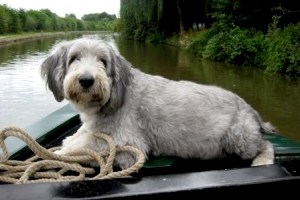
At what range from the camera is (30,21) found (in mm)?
64438

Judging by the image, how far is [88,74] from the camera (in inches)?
107

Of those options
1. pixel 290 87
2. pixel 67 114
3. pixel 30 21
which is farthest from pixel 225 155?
pixel 30 21

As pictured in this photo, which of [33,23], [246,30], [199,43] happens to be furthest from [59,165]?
[33,23]

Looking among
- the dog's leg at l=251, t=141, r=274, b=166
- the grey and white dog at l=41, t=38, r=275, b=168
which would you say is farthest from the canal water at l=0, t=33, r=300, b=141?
A: the dog's leg at l=251, t=141, r=274, b=166

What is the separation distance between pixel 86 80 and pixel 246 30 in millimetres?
19161

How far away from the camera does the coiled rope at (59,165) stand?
2.61 meters

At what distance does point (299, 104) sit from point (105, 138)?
792 centimetres

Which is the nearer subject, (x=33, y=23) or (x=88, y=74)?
(x=88, y=74)

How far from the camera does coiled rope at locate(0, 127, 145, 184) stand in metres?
2.61

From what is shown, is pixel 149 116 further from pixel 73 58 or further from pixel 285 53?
pixel 285 53

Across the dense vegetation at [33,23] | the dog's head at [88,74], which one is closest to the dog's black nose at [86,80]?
the dog's head at [88,74]

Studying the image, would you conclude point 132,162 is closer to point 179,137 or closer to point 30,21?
point 179,137

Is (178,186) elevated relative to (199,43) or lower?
elevated

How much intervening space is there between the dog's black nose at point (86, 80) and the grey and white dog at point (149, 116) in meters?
0.14
